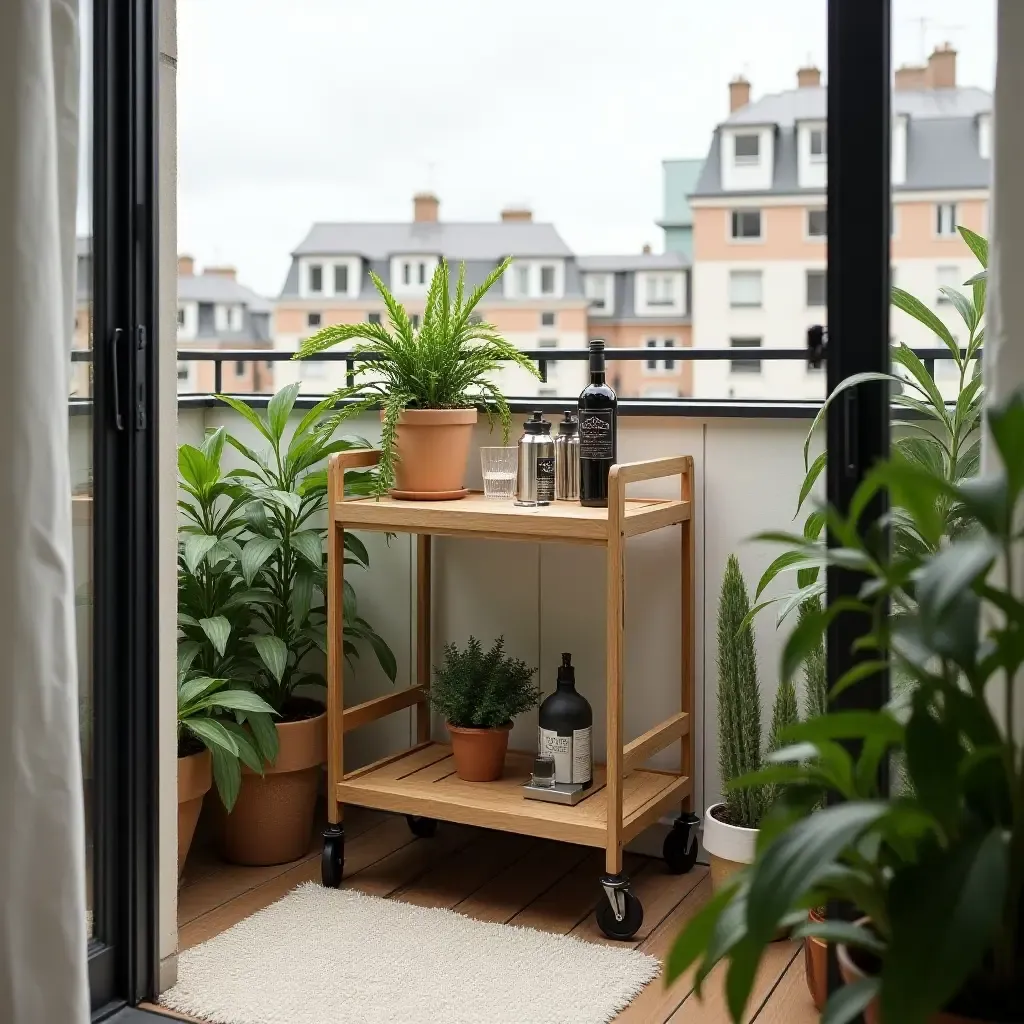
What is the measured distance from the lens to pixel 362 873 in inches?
106

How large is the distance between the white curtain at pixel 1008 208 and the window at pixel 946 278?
17.1 inches

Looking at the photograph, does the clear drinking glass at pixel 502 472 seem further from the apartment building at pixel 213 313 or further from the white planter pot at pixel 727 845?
the apartment building at pixel 213 313

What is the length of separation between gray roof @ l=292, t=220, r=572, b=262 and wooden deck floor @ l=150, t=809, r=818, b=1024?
9.11 m

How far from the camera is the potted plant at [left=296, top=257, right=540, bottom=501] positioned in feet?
8.64

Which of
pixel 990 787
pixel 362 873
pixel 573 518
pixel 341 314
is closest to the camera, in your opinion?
pixel 990 787

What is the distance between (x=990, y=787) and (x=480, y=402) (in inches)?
73.5

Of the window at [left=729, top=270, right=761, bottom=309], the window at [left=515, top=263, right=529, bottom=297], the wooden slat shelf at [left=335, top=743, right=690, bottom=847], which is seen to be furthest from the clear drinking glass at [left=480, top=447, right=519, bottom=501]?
the window at [left=729, top=270, right=761, bottom=309]

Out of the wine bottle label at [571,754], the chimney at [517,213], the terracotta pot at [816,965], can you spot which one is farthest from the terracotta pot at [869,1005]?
the chimney at [517,213]

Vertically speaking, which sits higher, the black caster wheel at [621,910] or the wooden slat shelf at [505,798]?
the wooden slat shelf at [505,798]

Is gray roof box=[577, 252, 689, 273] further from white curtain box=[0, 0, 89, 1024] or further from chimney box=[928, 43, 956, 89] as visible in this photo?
white curtain box=[0, 0, 89, 1024]

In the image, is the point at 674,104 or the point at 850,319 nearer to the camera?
the point at 850,319

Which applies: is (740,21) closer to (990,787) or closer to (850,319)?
(850,319)

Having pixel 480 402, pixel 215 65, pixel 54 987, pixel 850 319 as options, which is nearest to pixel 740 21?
pixel 215 65

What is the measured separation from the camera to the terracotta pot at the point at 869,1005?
98 centimetres
